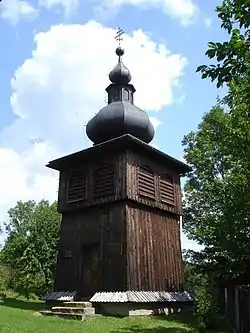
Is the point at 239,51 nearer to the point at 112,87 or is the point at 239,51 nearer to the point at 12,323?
the point at 12,323

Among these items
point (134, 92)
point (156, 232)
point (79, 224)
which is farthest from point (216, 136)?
point (79, 224)

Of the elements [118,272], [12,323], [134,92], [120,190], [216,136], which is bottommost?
[12,323]

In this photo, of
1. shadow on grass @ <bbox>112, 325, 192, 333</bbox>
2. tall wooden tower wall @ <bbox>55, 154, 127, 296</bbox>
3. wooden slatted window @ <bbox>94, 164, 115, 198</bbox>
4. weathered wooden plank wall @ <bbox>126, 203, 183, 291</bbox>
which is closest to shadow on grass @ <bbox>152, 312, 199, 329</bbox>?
shadow on grass @ <bbox>112, 325, 192, 333</bbox>

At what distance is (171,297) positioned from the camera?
59.5 ft

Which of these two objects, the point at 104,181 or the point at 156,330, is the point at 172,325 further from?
the point at 104,181

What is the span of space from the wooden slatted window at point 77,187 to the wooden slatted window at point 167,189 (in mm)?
3800

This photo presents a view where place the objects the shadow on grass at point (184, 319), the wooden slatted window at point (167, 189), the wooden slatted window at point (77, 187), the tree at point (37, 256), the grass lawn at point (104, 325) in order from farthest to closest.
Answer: the tree at point (37, 256) → the wooden slatted window at point (167, 189) → the wooden slatted window at point (77, 187) → the shadow on grass at point (184, 319) → the grass lawn at point (104, 325)

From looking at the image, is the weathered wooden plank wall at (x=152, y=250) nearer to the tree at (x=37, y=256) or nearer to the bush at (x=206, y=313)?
the bush at (x=206, y=313)

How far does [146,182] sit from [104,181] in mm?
1986

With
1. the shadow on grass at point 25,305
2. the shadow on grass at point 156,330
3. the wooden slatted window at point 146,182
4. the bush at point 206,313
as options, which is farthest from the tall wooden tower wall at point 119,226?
the shadow on grass at point 156,330

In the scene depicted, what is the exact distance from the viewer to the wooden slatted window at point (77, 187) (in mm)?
19859

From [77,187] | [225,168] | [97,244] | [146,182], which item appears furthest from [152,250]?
[225,168]

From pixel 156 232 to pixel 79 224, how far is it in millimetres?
3743

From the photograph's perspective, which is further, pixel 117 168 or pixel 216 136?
pixel 216 136
